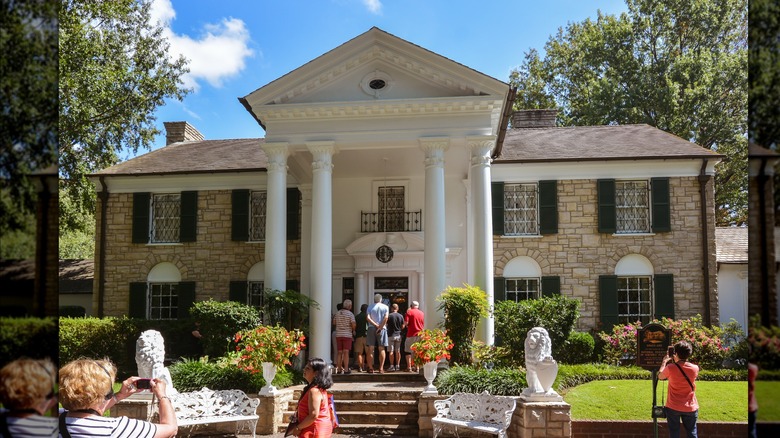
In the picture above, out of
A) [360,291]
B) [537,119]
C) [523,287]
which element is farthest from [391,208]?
[537,119]

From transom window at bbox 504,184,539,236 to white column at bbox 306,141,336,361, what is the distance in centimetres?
616

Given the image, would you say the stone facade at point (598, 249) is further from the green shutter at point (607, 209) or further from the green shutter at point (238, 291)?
the green shutter at point (238, 291)

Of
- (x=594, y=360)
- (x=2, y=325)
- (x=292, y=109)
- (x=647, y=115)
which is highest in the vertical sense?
(x=647, y=115)

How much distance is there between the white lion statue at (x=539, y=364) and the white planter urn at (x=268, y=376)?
13.7 feet

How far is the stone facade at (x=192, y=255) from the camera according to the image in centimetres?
2009

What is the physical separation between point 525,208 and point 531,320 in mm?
5730

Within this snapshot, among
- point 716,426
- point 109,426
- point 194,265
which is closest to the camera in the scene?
point 109,426

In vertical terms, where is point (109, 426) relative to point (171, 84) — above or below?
below

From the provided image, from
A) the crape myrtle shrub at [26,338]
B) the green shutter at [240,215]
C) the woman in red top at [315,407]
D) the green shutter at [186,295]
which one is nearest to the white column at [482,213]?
the green shutter at [240,215]

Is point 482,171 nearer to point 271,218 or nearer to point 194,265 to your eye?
point 271,218

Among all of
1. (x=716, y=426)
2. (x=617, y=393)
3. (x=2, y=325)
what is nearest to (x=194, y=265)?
(x=617, y=393)

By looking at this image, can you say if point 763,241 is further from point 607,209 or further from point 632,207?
point 632,207

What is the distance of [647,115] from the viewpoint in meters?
30.4

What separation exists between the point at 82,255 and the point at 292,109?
1715 inches
